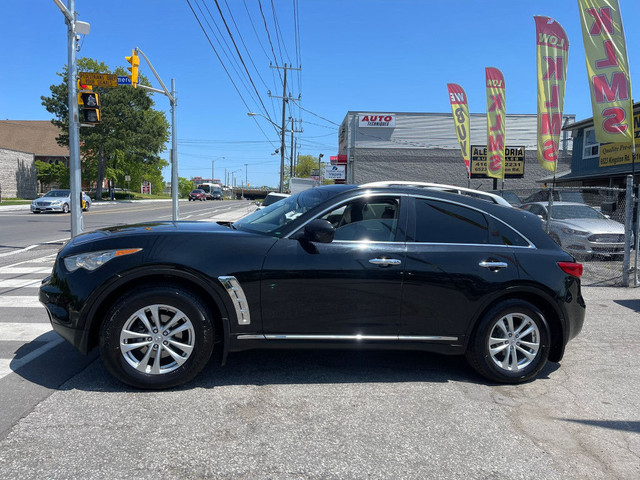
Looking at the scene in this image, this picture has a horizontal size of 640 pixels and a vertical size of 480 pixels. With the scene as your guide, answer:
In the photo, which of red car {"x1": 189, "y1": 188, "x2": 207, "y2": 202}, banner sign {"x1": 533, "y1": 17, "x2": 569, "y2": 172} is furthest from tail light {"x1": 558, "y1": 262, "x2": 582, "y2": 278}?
red car {"x1": 189, "y1": 188, "x2": 207, "y2": 202}

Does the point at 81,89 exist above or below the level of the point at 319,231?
above

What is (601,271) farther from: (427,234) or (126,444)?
(126,444)

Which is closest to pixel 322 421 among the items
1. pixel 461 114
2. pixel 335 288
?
pixel 335 288

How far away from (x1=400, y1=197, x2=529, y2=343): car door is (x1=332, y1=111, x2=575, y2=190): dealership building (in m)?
39.8

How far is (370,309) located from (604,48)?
901 centimetres

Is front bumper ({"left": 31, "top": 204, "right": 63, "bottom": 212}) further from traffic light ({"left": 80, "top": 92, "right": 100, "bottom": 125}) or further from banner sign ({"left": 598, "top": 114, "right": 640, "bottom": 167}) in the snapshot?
banner sign ({"left": 598, "top": 114, "right": 640, "bottom": 167})

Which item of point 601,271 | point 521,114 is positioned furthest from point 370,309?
point 521,114

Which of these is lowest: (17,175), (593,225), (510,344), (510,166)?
(510,344)

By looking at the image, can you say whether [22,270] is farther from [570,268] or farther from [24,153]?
[24,153]

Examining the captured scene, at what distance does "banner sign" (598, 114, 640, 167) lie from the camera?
16.4m

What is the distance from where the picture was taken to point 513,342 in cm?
412

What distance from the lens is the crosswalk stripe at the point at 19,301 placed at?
248 inches

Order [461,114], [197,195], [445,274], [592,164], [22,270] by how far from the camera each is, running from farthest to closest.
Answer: [197,195]
[461,114]
[592,164]
[22,270]
[445,274]

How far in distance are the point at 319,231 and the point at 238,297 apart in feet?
2.63
